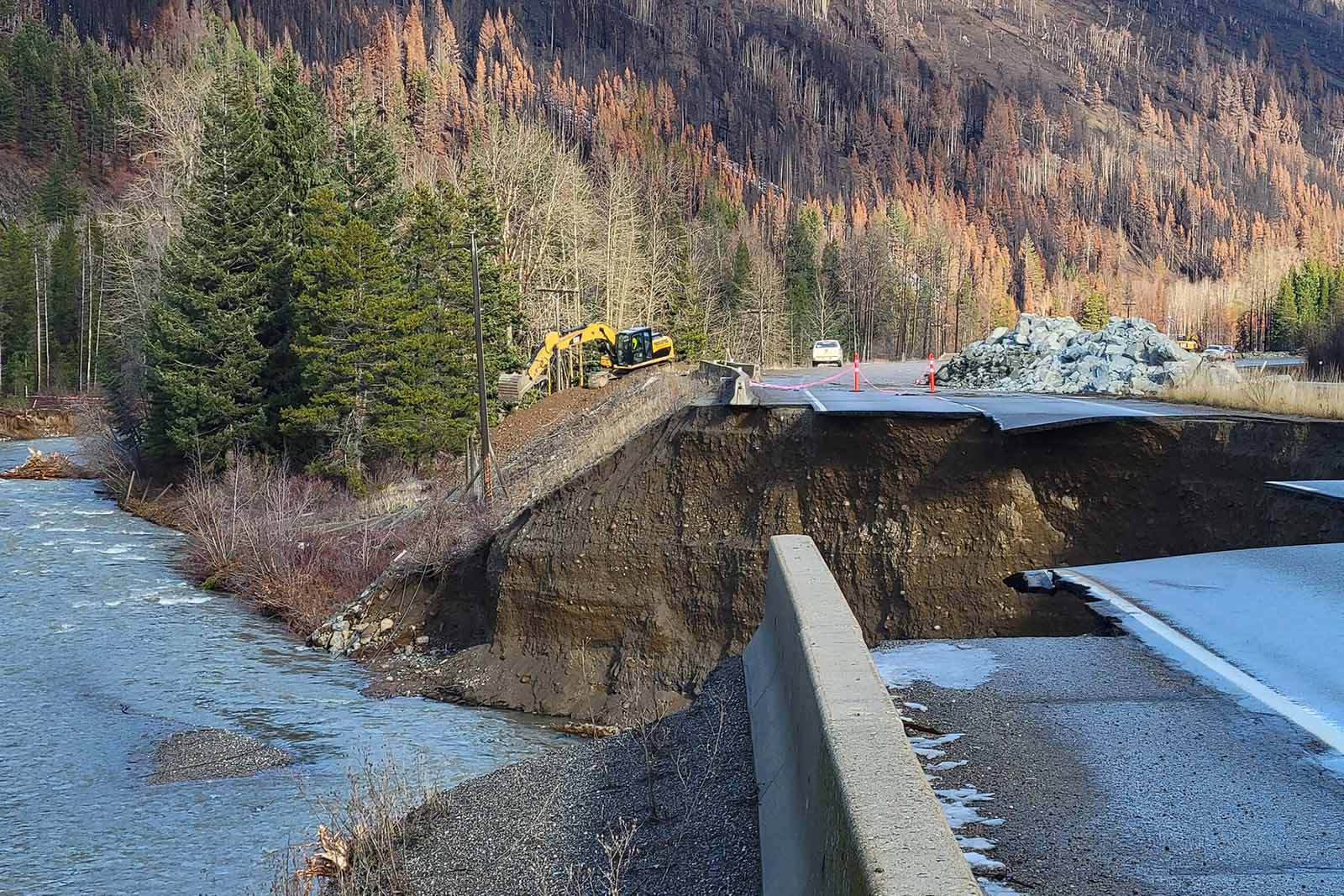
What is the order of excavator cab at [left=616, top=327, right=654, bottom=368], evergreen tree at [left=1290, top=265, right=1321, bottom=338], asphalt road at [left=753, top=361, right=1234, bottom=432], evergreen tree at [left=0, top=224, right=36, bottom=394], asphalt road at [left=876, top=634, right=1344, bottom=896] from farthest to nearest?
evergreen tree at [left=1290, top=265, right=1321, bottom=338]
evergreen tree at [left=0, top=224, right=36, bottom=394]
excavator cab at [left=616, top=327, right=654, bottom=368]
asphalt road at [left=753, top=361, right=1234, bottom=432]
asphalt road at [left=876, top=634, right=1344, bottom=896]

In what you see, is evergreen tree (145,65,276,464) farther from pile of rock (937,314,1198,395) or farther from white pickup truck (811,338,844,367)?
white pickup truck (811,338,844,367)

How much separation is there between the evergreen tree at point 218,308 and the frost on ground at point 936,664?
36482 millimetres

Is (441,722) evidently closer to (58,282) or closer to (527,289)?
(527,289)

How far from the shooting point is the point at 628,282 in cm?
7438

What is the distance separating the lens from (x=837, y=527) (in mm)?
19312

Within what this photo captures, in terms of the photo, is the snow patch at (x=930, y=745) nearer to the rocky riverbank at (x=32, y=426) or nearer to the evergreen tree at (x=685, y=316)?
the evergreen tree at (x=685, y=316)

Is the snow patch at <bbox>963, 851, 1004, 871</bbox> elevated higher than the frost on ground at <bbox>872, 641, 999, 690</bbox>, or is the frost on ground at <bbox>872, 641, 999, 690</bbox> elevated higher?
the frost on ground at <bbox>872, 641, 999, 690</bbox>

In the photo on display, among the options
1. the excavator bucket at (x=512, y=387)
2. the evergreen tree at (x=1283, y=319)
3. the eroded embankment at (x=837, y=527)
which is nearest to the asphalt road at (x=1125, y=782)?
the eroded embankment at (x=837, y=527)

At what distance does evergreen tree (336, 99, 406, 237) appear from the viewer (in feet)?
156

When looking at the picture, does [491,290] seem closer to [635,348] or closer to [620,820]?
[635,348]

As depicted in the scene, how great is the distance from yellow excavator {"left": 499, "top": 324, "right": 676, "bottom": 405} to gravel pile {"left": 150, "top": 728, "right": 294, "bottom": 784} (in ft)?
103

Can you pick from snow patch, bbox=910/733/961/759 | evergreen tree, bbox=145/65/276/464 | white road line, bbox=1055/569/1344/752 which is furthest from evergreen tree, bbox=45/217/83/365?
snow patch, bbox=910/733/961/759

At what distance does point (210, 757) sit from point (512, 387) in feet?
107

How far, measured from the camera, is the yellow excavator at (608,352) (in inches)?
1869
